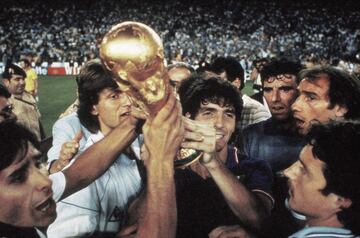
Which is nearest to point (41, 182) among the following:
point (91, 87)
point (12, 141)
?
point (12, 141)

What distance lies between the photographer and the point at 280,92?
493 centimetres

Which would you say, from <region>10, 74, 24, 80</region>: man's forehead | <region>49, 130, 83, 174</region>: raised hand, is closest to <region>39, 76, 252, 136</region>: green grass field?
<region>10, 74, 24, 80</region>: man's forehead

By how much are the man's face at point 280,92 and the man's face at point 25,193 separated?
9.38ft

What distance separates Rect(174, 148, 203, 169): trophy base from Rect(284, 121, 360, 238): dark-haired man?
0.55 metres

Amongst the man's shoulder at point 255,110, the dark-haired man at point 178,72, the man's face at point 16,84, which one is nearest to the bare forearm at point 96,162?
the man's shoulder at point 255,110

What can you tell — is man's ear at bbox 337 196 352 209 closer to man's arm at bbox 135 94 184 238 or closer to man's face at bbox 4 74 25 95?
man's arm at bbox 135 94 184 238

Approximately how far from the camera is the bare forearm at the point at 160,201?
1811 mm

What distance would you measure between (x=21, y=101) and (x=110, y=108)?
395cm

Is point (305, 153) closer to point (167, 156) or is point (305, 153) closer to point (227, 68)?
point (167, 156)

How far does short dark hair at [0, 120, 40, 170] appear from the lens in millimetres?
2145

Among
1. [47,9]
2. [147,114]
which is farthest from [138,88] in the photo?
[47,9]

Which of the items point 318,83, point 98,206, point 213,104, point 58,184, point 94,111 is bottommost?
point 98,206

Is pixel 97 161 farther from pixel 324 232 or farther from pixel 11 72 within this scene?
pixel 11 72

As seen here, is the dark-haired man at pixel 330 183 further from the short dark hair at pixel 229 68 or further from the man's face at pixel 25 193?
the short dark hair at pixel 229 68
